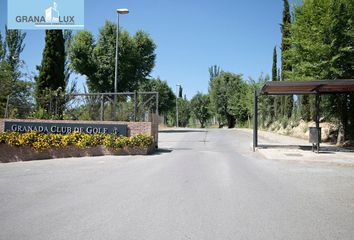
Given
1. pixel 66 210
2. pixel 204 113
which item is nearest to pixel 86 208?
pixel 66 210

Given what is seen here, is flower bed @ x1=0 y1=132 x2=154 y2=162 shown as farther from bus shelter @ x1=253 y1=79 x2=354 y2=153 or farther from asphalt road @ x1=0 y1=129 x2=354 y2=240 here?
bus shelter @ x1=253 y1=79 x2=354 y2=153

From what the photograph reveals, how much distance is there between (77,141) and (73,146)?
0.29 meters

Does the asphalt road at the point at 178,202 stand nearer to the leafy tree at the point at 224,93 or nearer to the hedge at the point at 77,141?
the hedge at the point at 77,141

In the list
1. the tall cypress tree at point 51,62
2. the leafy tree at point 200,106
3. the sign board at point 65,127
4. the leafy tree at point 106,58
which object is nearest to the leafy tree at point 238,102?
the leafy tree at point 200,106

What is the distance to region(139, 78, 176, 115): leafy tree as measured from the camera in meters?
54.0

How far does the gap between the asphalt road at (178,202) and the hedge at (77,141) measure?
321 centimetres

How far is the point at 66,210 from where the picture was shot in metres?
5.71

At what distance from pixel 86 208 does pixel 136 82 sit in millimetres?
30431

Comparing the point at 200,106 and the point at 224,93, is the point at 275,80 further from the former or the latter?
the point at 200,106

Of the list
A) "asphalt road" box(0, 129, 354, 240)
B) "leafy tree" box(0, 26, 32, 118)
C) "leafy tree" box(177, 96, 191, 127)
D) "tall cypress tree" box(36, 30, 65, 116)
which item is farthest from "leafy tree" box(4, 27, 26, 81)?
"leafy tree" box(177, 96, 191, 127)

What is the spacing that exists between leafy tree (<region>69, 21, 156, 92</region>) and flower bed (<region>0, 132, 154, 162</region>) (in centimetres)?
1877

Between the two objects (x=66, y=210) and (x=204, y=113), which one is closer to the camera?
(x=66, y=210)

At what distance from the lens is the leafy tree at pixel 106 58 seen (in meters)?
32.4

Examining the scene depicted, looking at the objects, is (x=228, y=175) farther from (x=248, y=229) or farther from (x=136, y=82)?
→ (x=136, y=82)
